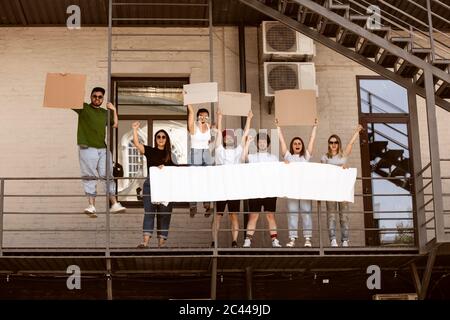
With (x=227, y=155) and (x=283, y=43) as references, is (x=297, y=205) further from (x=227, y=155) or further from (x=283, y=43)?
(x=283, y=43)

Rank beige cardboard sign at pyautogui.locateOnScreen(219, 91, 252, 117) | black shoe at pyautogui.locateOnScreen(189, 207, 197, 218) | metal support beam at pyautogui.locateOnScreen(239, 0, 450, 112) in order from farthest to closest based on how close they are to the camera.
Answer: metal support beam at pyautogui.locateOnScreen(239, 0, 450, 112)
beige cardboard sign at pyautogui.locateOnScreen(219, 91, 252, 117)
black shoe at pyautogui.locateOnScreen(189, 207, 197, 218)

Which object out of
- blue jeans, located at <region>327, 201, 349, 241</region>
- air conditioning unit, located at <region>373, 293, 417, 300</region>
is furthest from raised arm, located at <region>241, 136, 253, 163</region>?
air conditioning unit, located at <region>373, 293, 417, 300</region>

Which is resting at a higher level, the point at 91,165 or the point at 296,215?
the point at 91,165

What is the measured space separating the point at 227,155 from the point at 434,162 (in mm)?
2841

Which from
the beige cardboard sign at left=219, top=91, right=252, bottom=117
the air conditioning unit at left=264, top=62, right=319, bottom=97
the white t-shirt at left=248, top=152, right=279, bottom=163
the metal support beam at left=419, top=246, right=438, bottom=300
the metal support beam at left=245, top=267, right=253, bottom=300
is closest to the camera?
the metal support beam at left=419, top=246, right=438, bottom=300

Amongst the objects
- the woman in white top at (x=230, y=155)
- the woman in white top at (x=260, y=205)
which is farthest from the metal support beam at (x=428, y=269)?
the woman in white top at (x=230, y=155)

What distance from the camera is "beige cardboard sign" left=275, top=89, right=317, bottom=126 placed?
1289cm

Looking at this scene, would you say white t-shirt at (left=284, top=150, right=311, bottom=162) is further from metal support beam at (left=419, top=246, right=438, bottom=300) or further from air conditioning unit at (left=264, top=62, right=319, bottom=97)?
metal support beam at (left=419, top=246, right=438, bottom=300)

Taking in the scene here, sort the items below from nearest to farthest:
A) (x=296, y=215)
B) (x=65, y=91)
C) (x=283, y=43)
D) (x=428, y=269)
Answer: (x=428, y=269) < (x=65, y=91) < (x=296, y=215) < (x=283, y=43)

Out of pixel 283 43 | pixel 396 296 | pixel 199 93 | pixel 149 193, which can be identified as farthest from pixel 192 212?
pixel 396 296

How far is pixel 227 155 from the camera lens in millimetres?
12844

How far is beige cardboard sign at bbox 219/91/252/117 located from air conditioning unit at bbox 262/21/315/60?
1.90 m

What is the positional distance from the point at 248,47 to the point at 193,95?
114 inches
